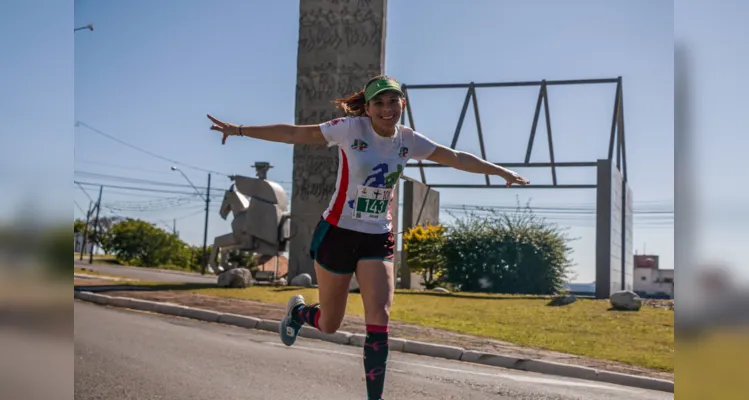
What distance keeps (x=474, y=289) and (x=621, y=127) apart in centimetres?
610

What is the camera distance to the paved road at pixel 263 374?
6.38 m

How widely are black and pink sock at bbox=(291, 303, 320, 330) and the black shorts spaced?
28.4 inches

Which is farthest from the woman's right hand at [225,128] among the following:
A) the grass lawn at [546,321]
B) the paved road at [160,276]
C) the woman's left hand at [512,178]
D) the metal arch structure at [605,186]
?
the paved road at [160,276]

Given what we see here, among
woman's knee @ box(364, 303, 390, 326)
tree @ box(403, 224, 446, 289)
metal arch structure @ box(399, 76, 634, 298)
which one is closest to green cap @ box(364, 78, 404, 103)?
woman's knee @ box(364, 303, 390, 326)

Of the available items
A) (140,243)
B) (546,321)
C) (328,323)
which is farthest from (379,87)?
(140,243)

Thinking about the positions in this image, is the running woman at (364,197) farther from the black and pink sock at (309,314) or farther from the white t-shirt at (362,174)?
the black and pink sock at (309,314)

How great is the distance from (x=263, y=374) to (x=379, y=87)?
3.43 metres

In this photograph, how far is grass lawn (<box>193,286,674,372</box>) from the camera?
34.3 ft

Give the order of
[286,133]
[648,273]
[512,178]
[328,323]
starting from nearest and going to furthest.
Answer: [286,133] < [328,323] < [512,178] < [648,273]

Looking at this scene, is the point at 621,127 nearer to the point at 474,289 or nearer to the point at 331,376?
the point at 474,289

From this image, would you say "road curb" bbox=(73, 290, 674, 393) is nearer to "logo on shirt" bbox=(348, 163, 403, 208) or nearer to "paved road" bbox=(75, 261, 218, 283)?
"logo on shirt" bbox=(348, 163, 403, 208)

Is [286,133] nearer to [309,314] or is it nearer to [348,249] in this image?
Answer: [348,249]

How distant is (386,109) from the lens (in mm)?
5039

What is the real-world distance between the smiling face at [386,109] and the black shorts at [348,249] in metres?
0.70
